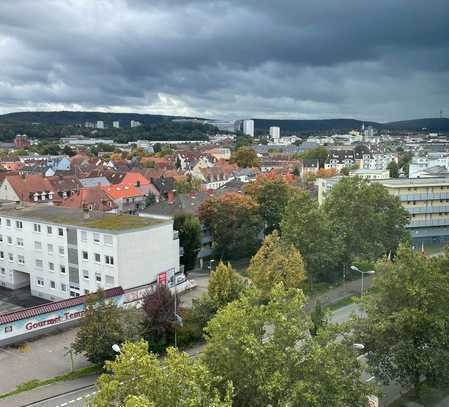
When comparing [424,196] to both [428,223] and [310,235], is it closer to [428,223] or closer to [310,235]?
[428,223]

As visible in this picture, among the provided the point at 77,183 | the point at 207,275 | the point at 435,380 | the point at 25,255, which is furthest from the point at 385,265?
the point at 77,183

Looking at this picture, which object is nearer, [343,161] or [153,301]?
[153,301]

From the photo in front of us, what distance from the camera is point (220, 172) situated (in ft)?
398

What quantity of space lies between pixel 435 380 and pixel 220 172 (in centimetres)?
9824

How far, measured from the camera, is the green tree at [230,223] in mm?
58094

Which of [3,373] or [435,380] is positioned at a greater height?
[435,380]

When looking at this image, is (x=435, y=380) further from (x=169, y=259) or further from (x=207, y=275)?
(x=207, y=275)

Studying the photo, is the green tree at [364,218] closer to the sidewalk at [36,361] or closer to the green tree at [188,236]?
the green tree at [188,236]

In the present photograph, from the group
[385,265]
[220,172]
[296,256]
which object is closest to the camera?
[385,265]

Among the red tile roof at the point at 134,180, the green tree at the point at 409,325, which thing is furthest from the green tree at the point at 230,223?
the red tile roof at the point at 134,180

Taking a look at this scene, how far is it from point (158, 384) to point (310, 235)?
31.5m

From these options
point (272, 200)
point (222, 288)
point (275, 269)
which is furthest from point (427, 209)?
point (222, 288)

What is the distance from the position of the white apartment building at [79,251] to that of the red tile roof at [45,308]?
2842mm

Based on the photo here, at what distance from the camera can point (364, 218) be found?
168 ft
